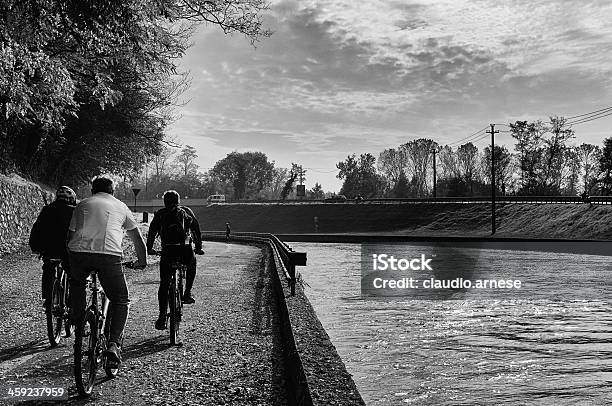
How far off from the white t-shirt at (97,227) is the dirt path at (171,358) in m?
1.37

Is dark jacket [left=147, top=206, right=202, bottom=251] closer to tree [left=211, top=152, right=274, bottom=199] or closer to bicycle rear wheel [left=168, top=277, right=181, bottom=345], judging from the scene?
bicycle rear wheel [left=168, top=277, right=181, bottom=345]

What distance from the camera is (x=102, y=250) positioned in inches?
229

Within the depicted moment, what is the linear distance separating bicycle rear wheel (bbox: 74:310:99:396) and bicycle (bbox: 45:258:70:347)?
243 centimetres

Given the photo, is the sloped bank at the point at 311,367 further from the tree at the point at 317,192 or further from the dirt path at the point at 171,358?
the tree at the point at 317,192

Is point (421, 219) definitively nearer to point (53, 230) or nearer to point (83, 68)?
point (83, 68)

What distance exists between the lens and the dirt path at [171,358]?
605 cm

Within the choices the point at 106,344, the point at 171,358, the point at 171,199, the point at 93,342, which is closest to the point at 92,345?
the point at 93,342

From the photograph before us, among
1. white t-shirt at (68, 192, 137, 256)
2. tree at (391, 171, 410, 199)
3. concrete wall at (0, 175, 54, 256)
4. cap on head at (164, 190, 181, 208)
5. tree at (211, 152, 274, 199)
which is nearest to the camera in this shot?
white t-shirt at (68, 192, 137, 256)

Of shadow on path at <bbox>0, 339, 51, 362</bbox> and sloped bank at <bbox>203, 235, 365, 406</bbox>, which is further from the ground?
sloped bank at <bbox>203, 235, 365, 406</bbox>

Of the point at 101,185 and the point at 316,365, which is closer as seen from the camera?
the point at 101,185

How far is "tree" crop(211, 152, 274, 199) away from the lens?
485 feet

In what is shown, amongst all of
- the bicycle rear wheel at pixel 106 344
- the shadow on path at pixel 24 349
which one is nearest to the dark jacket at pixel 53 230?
the shadow on path at pixel 24 349

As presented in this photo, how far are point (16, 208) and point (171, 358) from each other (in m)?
20.8

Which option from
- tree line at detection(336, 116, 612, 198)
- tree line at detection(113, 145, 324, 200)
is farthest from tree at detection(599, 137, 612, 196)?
tree line at detection(113, 145, 324, 200)
